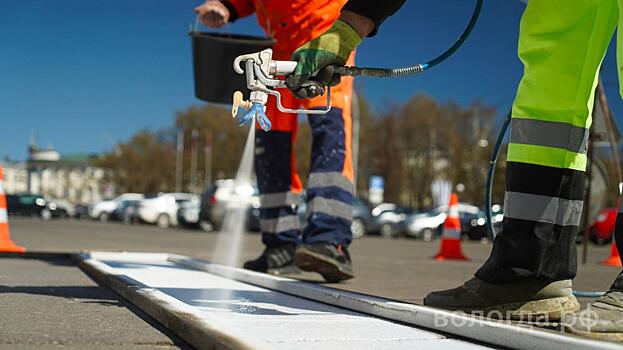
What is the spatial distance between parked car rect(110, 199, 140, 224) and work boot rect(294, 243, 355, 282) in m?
34.3

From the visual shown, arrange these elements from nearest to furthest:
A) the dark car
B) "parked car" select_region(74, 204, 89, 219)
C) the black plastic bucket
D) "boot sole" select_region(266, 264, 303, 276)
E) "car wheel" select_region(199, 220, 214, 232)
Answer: "boot sole" select_region(266, 264, 303, 276), the black plastic bucket, "car wheel" select_region(199, 220, 214, 232), the dark car, "parked car" select_region(74, 204, 89, 219)

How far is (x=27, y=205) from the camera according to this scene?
43469 millimetres

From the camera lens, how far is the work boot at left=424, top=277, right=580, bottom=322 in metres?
2.43

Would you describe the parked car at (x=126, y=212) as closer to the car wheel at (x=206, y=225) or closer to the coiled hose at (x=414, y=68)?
the car wheel at (x=206, y=225)

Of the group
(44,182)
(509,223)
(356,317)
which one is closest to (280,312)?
(356,317)

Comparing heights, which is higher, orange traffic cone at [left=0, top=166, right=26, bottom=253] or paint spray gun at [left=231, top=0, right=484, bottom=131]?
paint spray gun at [left=231, top=0, right=484, bottom=131]

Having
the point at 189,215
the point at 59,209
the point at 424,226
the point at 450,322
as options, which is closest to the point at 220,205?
the point at 189,215

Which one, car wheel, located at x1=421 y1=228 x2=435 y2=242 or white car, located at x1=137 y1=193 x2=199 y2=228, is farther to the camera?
white car, located at x1=137 y1=193 x2=199 y2=228

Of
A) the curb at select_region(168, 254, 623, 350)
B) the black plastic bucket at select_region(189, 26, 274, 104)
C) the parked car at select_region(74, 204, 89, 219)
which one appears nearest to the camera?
the curb at select_region(168, 254, 623, 350)

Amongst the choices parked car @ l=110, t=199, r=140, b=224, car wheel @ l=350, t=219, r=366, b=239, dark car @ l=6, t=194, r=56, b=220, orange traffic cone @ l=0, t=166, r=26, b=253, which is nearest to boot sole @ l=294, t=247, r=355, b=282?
orange traffic cone @ l=0, t=166, r=26, b=253

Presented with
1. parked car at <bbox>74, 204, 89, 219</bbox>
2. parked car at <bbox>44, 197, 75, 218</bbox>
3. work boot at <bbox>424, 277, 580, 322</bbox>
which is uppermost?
work boot at <bbox>424, 277, 580, 322</bbox>

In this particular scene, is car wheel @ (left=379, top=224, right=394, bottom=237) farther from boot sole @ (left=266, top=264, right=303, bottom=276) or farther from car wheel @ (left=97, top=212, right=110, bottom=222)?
boot sole @ (left=266, top=264, right=303, bottom=276)

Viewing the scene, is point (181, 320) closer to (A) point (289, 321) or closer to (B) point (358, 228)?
(A) point (289, 321)

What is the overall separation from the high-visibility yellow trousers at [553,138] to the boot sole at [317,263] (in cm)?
155
